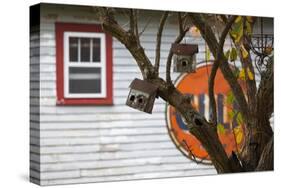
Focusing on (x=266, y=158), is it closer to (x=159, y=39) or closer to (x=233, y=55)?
(x=233, y=55)

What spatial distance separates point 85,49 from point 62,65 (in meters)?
0.22

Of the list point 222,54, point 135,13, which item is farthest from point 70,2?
point 222,54

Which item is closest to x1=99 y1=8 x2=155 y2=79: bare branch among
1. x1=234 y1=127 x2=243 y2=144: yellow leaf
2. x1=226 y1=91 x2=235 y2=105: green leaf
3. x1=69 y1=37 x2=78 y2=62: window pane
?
x1=69 y1=37 x2=78 y2=62: window pane

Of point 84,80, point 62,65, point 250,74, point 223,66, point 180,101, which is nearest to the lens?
point 180,101

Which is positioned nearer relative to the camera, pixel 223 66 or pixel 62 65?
pixel 62 65

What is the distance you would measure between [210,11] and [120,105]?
1140mm

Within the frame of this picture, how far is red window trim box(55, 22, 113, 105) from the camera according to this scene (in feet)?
17.2

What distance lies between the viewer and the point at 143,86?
5.32 meters

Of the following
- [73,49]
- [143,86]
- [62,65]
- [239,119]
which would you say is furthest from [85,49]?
[239,119]

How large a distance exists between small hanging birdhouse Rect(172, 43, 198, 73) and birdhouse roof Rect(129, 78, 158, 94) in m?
0.43

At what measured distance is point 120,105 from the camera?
550 centimetres

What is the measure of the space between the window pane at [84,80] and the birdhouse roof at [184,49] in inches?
26.3

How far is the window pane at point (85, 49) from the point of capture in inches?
210

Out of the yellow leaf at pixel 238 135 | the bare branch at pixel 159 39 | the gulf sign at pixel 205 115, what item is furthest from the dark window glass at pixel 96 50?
the yellow leaf at pixel 238 135
